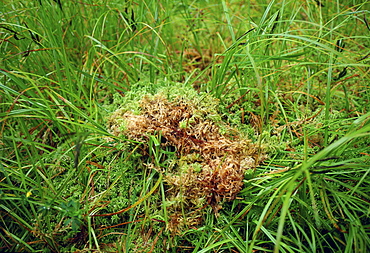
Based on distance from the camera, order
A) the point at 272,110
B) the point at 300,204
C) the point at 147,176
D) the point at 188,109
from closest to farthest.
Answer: the point at 300,204
the point at 147,176
the point at 188,109
the point at 272,110

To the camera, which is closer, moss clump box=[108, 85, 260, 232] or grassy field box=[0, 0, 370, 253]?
grassy field box=[0, 0, 370, 253]

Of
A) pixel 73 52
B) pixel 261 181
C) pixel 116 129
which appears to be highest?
pixel 73 52

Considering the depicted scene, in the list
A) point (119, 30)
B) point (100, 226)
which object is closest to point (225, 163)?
point (100, 226)

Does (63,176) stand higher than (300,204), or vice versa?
(63,176)

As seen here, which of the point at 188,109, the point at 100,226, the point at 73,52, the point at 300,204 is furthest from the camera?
the point at 73,52

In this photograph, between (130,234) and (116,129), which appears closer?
(130,234)

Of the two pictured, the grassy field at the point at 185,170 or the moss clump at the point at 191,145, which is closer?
the grassy field at the point at 185,170

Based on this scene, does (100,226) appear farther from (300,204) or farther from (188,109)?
(300,204)
